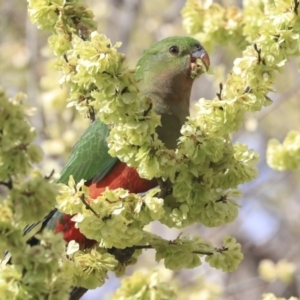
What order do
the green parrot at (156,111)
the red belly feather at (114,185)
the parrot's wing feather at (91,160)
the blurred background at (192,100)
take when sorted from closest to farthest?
1. the red belly feather at (114,185)
2. the green parrot at (156,111)
3. the parrot's wing feather at (91,160)
4. the blurred background at (192,100)

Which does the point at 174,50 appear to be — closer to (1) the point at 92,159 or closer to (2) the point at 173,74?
(2) the point at 173,74

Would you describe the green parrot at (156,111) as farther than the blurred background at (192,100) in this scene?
No

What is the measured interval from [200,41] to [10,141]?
1.98 meters

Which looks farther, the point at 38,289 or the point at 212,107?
the point at 212,107

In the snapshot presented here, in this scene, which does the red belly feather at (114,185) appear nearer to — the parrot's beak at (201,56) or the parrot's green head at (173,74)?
the parrot's green head at (173,74)

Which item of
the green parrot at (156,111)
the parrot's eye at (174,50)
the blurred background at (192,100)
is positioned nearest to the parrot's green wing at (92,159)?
the green parrot at (156,111)

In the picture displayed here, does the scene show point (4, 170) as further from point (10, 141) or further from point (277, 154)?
point (277, 154)

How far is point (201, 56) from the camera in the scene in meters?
3.23

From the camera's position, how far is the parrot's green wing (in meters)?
3.30

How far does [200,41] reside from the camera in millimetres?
3492

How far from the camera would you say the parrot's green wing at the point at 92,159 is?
3.30 metres

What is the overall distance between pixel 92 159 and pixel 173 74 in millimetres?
559

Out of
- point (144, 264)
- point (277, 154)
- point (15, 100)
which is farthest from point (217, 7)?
point (144, 264)

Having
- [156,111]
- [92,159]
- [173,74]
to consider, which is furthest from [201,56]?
[92,159]
